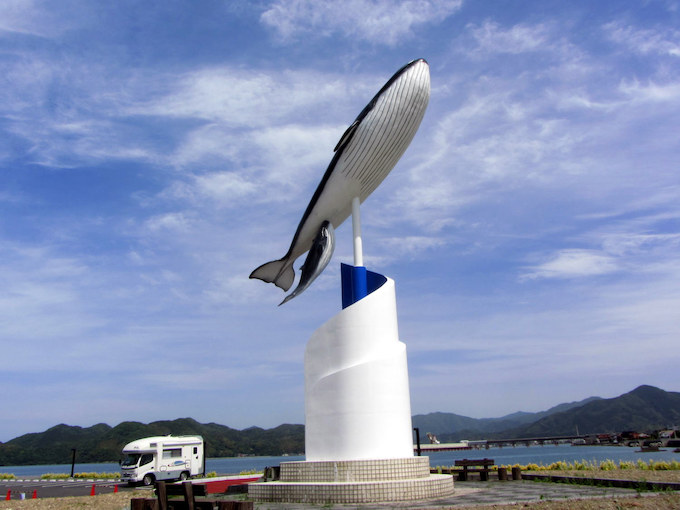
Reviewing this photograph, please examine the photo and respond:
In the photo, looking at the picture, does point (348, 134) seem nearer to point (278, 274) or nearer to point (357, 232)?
point (357, 232)

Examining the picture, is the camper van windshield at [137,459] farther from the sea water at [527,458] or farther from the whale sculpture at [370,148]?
the sea water at [527,458]

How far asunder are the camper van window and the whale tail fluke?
11.0 metres

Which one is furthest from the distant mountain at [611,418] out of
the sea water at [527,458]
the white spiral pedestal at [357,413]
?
the white spiral pedestal at [357,413]

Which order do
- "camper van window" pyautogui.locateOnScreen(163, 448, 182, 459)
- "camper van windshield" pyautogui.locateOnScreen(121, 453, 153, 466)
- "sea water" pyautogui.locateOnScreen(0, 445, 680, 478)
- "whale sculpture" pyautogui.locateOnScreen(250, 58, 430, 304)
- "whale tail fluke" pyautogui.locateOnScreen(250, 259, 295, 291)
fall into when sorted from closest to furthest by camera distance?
"whale sculpture" pyautogui.locateOnScreen(250, 58, 430, 304)
"whale tail fluke" pyautogui.locateOnScreen(250, 259, 295, 291)
"camper van windshield" pyautogui.locateOnScreen(121, 453, 153, 466)
"camper van window" pyautogui.locateOnScreen(163, 448, 182, 459)
"sea water" pyautogui.locateOnScreen(0, 445, 680, 478)

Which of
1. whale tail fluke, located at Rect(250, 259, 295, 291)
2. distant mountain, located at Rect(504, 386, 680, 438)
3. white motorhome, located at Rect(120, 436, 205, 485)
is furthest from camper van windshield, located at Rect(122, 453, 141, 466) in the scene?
distant mountain, located at Rect(504, 386, 680, 438)

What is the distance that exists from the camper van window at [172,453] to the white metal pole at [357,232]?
45.9 feet

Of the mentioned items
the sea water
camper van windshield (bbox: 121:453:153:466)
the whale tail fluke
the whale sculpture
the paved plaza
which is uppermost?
the whale sculpture

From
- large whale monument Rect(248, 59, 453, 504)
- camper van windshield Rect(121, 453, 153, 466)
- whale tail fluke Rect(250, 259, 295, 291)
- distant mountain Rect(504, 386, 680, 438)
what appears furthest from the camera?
distant mountain Rect(504, 386, 680, 438)

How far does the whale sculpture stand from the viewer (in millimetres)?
13055

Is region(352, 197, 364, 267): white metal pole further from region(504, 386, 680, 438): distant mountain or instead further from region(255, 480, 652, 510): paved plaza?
region(504, 386, 680, 438): distant mountain

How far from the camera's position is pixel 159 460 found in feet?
71.1

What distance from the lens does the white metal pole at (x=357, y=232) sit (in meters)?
13.8

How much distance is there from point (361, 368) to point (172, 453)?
13.8m

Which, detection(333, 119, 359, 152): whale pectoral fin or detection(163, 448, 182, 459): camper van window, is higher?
detection(333, 119, 359, 152): whale pectoral fin
